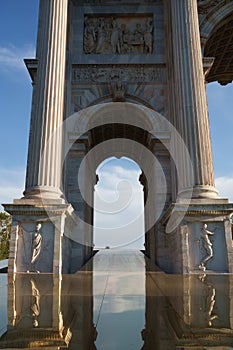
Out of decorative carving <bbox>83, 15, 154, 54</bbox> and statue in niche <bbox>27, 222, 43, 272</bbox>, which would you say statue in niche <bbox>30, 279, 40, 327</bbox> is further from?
decorative carving <bbox>83, 15, 154, 54</bbox>

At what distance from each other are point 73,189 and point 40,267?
17.3 ft

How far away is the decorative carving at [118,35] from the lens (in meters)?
18.5

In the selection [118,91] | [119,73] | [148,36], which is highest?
[148,36]

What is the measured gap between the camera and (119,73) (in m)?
17.8

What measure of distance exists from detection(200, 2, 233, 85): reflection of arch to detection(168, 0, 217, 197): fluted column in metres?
3.19

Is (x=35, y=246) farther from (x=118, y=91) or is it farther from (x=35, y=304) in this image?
(x=118, y=91)

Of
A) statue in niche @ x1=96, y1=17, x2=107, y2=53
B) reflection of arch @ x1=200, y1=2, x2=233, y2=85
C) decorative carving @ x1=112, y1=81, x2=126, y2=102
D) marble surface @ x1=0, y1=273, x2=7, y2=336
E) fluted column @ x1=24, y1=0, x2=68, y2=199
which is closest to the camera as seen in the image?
marble surface @ x1=0, y1=273, x2=7, y2=336

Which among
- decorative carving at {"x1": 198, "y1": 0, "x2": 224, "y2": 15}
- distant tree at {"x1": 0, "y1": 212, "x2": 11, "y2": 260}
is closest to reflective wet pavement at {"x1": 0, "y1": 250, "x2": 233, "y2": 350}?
decorative carving at {"x1": 198, "y1": 0, "x2": 224, "y2": 15}

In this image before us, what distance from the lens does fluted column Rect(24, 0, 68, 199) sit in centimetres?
1323

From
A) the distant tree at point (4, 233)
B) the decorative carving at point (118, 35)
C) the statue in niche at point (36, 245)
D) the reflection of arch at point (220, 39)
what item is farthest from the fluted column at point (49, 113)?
the distant tree at point (4, 233)

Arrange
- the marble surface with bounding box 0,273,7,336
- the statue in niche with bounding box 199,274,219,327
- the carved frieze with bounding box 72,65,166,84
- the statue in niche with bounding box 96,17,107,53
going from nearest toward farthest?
the marble surface with bounding box 0,273,7,336 → the statue in niche with bounding box 199,274,219,327 → the carved frieze with bounding box 72,65,166,84 → the statue in niche with bounding box 96,17,107,53

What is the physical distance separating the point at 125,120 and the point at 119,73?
289 centimetres

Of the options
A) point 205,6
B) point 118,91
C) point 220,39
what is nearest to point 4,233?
point 118,91

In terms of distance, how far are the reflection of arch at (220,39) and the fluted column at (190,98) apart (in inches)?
125
